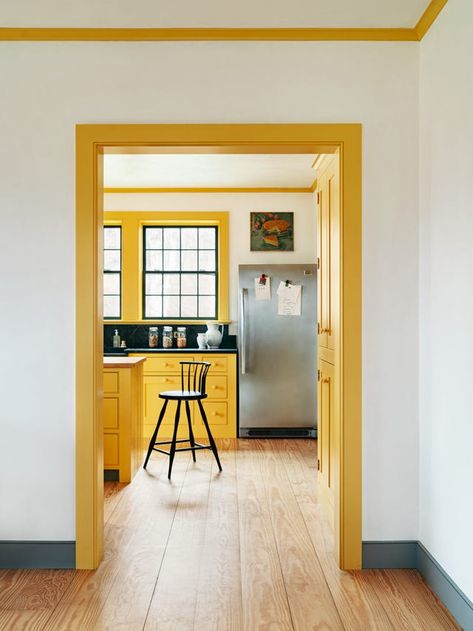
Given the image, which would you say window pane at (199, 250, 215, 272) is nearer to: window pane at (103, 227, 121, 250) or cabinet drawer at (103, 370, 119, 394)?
window pane at (103, 227, 121, 250)

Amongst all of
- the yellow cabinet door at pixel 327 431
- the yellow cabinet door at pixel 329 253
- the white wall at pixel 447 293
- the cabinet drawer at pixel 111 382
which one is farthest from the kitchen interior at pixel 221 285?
the white wall at pixel 447 293

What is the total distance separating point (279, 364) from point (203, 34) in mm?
3760

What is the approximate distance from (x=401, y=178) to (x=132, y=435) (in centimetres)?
280

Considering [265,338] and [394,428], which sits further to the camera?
[265,338]

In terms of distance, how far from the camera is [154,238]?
6.94 metres

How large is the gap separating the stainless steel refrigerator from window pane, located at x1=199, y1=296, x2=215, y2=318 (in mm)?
755

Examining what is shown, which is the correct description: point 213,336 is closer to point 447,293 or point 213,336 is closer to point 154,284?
point 154,284

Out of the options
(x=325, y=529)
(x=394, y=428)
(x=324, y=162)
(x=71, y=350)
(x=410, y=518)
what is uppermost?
(x=324, y=162)

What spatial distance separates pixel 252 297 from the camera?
20.6ft

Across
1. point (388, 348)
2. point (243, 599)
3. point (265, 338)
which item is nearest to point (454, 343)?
point (388, 348)

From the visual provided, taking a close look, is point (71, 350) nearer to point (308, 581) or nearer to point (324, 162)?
point (308, 581)

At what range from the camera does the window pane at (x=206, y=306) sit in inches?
273

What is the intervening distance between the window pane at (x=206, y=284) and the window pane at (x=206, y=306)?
69 millimetres

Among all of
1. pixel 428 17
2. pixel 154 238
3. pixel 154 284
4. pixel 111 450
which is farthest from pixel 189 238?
pixel 428 17
